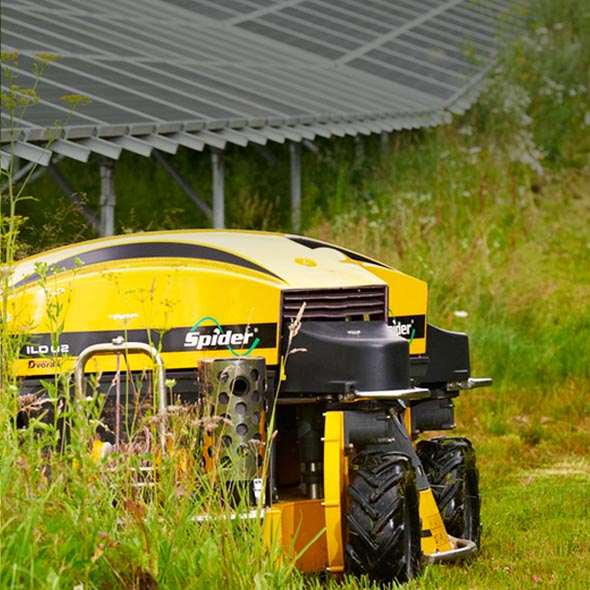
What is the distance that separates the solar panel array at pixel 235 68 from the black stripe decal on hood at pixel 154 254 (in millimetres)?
1295

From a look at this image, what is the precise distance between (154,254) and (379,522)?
4.43 ft

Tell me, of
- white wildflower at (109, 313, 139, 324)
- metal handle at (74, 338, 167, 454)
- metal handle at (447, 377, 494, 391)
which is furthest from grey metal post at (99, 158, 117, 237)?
metal handle at (74, 338, 167, 454)

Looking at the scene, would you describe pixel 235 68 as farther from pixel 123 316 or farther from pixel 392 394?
pixel 392 394

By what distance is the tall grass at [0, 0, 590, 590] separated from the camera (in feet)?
14.6

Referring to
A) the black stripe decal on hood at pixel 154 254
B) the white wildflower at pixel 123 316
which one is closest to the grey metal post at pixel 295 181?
the black stripe decal on hood at pixel 154 254

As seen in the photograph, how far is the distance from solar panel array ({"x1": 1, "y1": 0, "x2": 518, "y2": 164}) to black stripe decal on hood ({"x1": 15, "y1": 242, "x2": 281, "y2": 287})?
51.0 inches

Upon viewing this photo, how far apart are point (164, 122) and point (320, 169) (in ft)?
18.0

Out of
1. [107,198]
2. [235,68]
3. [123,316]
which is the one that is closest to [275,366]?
[123,316]

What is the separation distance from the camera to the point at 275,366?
18.3 feet

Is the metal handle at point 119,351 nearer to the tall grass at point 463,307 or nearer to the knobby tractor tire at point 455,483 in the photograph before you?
the tall grass at point 463,307

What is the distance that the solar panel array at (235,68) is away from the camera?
1218 cm

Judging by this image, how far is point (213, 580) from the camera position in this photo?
448 cm

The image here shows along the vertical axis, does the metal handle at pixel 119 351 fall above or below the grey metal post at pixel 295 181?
below

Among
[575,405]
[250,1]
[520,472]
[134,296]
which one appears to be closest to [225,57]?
[250,1]
